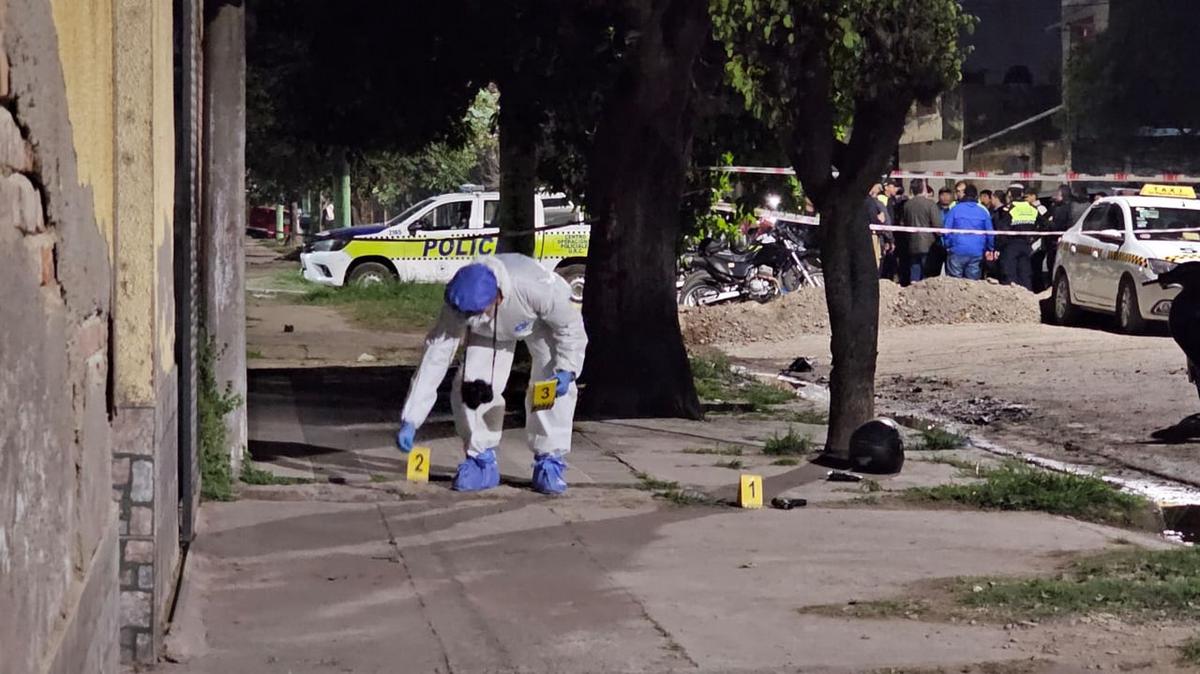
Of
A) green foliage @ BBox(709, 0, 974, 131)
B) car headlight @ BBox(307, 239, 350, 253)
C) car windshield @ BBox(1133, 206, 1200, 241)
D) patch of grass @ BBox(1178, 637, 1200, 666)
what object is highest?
green foliage @ BBox(709, 0, 974, 131)

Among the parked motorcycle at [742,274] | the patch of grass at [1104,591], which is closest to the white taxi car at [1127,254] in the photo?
the parked motorcycle at [742,274]

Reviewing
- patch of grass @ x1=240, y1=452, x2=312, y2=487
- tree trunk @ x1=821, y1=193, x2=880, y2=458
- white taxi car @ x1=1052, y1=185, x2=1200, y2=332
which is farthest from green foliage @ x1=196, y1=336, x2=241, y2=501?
white taxi car @ x1=1052, y1=185, x2=1200, y2=332

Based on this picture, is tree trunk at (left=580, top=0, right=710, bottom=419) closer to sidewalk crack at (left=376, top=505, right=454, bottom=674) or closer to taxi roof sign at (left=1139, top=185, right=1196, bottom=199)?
sidewalk crack at (left=376, top=505, right=454, bottom=674)

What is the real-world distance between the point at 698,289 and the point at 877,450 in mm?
14351

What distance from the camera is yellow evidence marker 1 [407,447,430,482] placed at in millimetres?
10055

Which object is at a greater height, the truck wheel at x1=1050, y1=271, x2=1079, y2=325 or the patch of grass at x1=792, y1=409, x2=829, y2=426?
the truck wheel at x1=1050, y1=271, x2=1079, y2=325

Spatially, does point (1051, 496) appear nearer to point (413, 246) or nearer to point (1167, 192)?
point (1167, 192)

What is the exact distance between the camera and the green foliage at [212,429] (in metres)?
9.37

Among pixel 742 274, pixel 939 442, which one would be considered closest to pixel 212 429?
pixel 939 442

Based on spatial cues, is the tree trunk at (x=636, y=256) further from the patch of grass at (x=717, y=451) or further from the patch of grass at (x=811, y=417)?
the patch of grass at (x=717, y=451)

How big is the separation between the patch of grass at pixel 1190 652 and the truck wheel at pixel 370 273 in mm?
24232

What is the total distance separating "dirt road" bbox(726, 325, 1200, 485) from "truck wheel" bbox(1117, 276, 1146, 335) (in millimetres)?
249

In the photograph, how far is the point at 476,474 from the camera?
388 inches

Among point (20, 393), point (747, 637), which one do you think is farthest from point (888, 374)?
point (20, 393)
